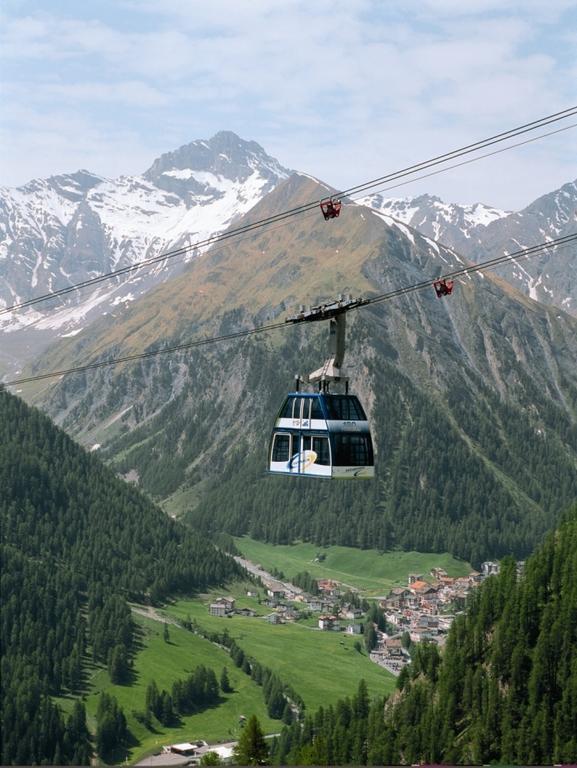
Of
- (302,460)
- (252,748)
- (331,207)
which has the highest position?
(331,207)

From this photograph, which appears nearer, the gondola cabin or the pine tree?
the gondola cabin

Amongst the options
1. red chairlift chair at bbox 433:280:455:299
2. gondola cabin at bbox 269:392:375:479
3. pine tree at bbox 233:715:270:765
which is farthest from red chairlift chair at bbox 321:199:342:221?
pine tree at bbox 233:715:270:765

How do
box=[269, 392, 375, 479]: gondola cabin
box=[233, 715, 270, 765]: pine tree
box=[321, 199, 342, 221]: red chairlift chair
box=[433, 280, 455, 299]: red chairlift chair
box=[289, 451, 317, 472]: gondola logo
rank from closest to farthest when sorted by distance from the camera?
box=[433, 280, 455, 299]: red chairlift chair
box=[321, 199, 342, 221]: red chairlift chair
box=[269, 392, 375, 479]: gondola cabin
box=[289, 451, 317, 472]: gondola logo
box=[233, 715, 270, 765]: pine tree

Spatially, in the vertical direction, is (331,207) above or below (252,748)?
above

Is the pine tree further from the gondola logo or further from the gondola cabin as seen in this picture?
the gondola cabin

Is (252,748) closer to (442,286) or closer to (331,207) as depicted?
(442,286)

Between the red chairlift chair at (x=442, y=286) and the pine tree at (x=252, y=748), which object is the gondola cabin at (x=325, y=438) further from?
the pine tree at (x=252, y=748)

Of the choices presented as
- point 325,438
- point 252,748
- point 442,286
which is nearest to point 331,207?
point 442,286

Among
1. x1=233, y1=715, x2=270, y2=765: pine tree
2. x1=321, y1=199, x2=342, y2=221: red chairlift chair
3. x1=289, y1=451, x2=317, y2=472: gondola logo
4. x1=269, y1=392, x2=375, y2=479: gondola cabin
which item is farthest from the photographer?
x1=233, y1=715, x2=270, y2=765: pine tree
